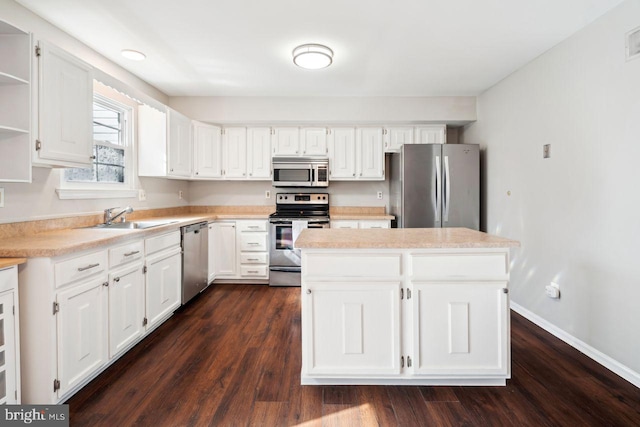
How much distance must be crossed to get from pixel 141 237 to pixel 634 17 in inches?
149

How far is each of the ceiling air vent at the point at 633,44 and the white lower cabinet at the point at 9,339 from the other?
12.5 feet

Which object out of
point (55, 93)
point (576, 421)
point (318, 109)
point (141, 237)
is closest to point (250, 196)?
point (318, 109)

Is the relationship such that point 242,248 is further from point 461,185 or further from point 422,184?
point 461,185

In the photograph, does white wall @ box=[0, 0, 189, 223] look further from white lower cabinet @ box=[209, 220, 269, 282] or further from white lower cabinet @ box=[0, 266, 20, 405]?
white lower cabinet @ box=[209, 220, 269, 282]

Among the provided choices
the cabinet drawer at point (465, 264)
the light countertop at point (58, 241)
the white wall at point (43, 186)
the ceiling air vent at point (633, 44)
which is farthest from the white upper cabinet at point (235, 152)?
the ceiling air vent at point (633, 44)

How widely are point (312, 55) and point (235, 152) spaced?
6.64 feet

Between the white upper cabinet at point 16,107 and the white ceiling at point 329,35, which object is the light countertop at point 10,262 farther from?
the white ceiling at point 329,35

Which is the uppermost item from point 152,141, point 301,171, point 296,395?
point 152,141

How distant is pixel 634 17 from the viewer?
6.50 ft

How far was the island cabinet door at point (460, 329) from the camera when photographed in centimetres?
181

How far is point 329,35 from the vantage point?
253cm

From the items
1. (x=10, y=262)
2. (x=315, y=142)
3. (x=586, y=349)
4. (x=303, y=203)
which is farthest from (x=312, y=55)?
(x=586, y=349)

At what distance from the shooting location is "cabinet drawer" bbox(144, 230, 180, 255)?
251 centimetres

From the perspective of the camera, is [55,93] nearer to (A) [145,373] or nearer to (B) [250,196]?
(A) [145,373]
